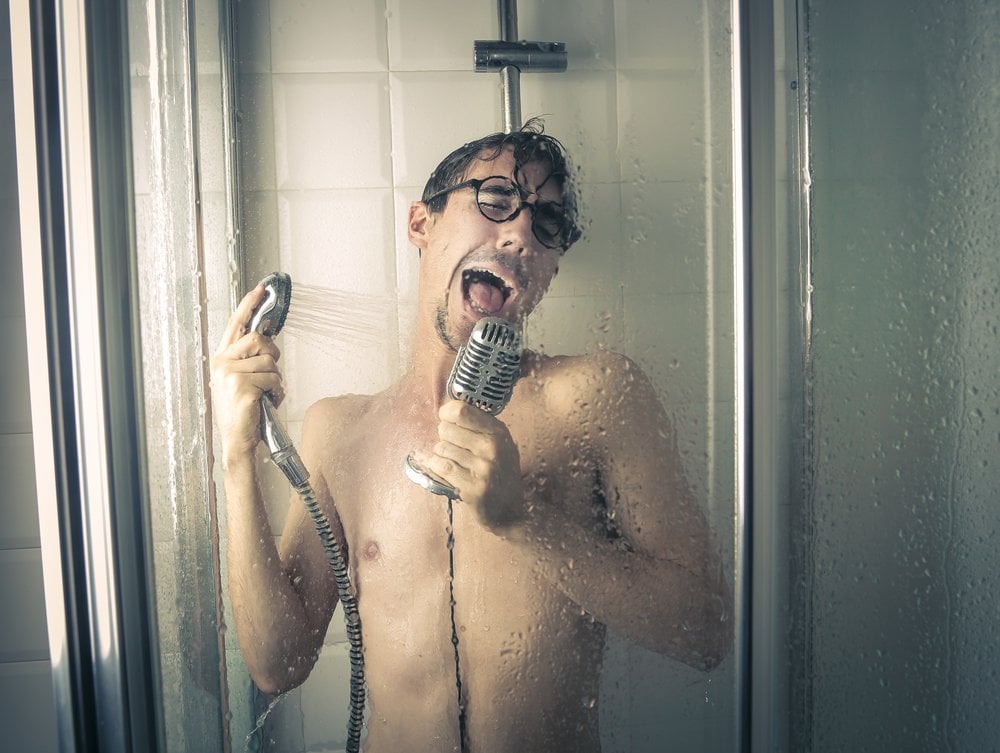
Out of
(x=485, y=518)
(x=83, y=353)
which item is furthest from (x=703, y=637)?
(x=83, y=353)

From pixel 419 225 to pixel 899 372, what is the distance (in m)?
0.43

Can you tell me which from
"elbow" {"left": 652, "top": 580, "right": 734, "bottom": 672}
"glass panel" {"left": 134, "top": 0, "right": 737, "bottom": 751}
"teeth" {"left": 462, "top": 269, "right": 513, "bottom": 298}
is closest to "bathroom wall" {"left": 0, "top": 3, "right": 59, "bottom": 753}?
"glass panel" {"left": 134, "top": 0, "right": 737, "bottom": 751}

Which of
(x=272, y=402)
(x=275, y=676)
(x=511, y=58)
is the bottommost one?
(x=275, y=676)

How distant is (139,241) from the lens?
19.4 inches

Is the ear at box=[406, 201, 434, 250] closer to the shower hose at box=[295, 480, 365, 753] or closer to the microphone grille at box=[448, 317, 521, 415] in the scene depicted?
the microphone grille at box=[448, 317, 521, 415]

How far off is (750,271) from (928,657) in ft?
1.29

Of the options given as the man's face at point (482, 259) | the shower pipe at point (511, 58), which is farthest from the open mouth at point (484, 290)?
the shower pipe at point (511, 58)

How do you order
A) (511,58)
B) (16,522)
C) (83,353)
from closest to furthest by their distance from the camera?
(83,353) → (511,58) → (16,522)

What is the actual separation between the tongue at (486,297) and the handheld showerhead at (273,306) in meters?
0.16

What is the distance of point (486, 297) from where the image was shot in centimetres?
54

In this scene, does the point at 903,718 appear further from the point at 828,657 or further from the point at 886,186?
the point at 886,186

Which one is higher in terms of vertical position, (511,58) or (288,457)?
(511,58)

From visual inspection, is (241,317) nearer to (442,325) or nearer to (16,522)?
(442,325)

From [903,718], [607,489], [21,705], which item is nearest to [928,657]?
[903,718]
